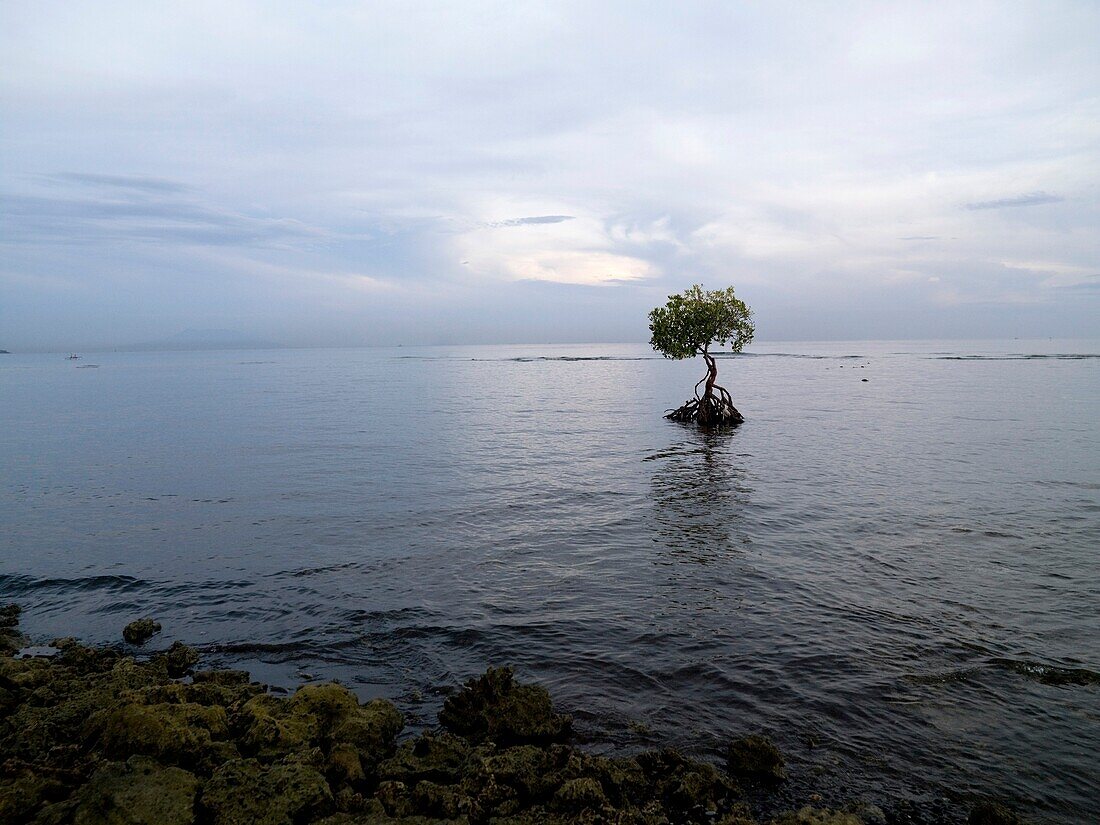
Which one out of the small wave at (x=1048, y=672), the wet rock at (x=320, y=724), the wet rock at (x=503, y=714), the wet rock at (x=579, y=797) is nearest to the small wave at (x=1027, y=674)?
the small wave at (x=1048, y=672)

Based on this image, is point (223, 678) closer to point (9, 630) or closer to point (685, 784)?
point (9, 630)

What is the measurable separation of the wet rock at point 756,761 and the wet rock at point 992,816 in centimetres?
300

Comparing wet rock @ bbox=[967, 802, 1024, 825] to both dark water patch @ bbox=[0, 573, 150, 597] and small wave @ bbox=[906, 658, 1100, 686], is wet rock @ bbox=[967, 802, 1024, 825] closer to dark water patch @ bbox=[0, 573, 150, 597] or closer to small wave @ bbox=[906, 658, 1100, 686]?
small wave @ bbox=[906, 658, 1100, 686]

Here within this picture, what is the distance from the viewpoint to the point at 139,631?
18.9 metres

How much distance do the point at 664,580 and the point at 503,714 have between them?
10902mm

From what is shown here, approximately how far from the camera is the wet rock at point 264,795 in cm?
955

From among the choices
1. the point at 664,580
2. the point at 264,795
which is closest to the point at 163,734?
the point at 264,795

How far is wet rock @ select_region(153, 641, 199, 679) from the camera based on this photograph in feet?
53.9

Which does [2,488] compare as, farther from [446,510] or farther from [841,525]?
[841,525]

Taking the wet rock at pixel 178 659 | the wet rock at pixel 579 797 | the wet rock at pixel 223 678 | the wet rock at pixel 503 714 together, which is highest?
the wet rock at pixel 579 797

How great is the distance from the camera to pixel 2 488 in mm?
40562

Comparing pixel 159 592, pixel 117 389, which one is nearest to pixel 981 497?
pixel 159 592

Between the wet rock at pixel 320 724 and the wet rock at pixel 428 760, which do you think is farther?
the wet rock at pixel 320 724

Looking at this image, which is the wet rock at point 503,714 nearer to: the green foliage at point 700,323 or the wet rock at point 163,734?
the wet rock at point 163,734
